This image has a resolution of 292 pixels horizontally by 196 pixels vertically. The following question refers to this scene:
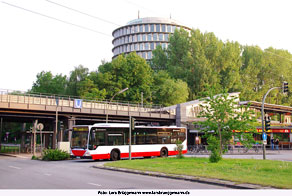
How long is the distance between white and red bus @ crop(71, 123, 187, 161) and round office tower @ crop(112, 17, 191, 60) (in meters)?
90.8

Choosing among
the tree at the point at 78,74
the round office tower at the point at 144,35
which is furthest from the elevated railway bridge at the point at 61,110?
the round office tower at the point at 144,35

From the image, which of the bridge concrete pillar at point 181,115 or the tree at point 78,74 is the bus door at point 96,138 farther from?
the tree at point 78,74

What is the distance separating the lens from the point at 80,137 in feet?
81.7

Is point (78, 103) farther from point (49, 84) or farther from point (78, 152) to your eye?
point (49, 84)

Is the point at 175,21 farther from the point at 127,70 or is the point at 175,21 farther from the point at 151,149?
the point at 151,149

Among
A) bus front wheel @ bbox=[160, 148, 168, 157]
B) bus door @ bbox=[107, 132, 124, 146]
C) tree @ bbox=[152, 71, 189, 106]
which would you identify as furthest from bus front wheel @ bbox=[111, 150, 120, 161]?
Answer: tree @ bbox=[152, 71, 189, 106]

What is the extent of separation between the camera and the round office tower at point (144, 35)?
119562 millimetres

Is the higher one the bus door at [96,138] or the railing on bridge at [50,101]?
the railing on bridge at [50,101]

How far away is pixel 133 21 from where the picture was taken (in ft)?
407

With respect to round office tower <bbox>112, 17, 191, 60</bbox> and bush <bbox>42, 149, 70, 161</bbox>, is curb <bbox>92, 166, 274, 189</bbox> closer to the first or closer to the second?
bush <bbox>42, 149, 70, 161</bbox>

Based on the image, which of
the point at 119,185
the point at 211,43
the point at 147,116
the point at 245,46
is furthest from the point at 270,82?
the point at 119,185

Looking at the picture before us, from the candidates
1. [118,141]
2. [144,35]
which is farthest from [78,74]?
[144,35]

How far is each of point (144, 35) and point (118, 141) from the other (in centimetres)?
9799

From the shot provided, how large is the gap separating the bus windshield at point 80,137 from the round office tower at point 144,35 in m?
94.9
